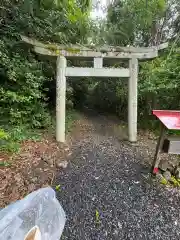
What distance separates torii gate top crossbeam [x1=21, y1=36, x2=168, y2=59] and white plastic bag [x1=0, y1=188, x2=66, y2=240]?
358cm

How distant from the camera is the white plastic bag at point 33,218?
4.36 feet

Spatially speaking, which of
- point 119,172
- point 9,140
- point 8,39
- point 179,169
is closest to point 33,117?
point 9,140

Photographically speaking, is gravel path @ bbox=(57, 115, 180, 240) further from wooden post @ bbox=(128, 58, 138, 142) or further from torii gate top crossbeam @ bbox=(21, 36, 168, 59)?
torii gate top crossbeam @ bbox=(21, 36, 168, 59)

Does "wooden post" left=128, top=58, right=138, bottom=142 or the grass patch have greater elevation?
"wooden post" left=128, top=58, right=138, bottom=142

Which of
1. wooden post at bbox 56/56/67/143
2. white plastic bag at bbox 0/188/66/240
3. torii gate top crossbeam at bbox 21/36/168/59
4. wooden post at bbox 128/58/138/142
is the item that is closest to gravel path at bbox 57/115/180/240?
white plastic bag at bbox 0/188/66/240

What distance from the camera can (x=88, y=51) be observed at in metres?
4.50

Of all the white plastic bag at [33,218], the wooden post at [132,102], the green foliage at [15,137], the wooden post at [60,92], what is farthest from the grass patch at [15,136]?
the wooden post at [132,102]

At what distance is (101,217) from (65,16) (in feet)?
16.0

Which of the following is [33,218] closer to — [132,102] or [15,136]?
[15,136]

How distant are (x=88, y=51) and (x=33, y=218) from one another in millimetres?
3932

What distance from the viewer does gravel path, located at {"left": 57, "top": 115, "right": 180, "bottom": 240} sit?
2.10 m

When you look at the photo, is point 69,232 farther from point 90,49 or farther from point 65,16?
point 65,16

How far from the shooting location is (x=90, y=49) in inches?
177

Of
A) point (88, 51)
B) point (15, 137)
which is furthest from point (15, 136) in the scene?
point (88, 51)
